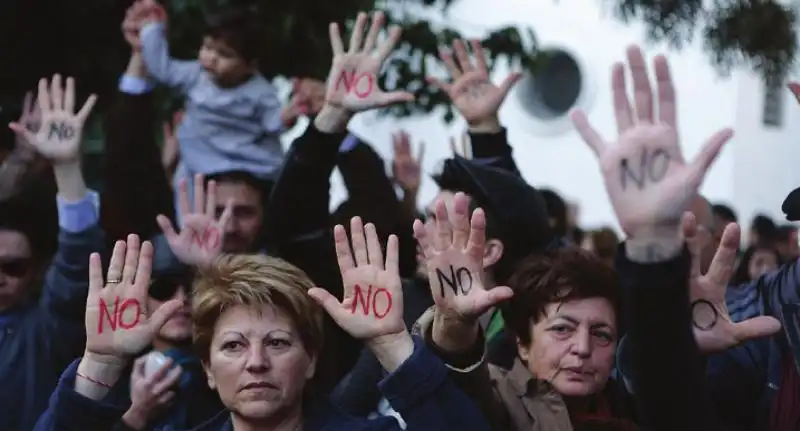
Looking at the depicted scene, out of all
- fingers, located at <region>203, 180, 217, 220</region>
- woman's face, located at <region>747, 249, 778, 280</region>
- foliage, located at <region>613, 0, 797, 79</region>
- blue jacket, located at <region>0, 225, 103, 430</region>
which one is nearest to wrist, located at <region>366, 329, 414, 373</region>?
blue jacket, located at <region>0, 225, 103, 430</region>

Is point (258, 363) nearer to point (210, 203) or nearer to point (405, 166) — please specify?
point (210, 203)

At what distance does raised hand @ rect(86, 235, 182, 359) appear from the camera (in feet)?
11.4

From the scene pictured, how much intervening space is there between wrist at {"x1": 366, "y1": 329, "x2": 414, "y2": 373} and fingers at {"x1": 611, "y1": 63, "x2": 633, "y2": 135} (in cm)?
78

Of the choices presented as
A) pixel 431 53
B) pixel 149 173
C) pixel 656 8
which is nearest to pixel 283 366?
pixel 149 173

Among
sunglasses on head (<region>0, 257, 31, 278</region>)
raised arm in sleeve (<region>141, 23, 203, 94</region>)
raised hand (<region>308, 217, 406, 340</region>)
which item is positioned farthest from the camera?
raised arm in sleeve (<region>141, 23, 203, 94</region>)

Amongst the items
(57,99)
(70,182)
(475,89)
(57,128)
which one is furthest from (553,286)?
(57,99)

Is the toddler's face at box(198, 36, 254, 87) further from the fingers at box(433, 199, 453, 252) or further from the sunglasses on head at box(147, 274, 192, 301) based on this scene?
the fingers at box(433, 199, 453, 252)

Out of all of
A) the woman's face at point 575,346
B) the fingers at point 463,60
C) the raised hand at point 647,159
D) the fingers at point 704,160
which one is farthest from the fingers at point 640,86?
the fingers at point 463,60

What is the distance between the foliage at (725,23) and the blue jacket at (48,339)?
15.7 ft

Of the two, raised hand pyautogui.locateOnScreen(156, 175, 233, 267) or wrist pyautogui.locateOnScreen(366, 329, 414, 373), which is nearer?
wrist pyautogui.locateOnScreen(366, 329, 414, 373)

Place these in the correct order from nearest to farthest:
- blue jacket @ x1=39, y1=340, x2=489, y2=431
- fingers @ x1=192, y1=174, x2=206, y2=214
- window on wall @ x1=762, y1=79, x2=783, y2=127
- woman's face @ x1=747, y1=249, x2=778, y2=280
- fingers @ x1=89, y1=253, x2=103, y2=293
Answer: blue jacket @ x1=39, y1=340, x2=489, y2=431
fingers @ x1=89, y1=253, x2=103, y2=293
fingers @ x1=192, y1=174, x2=206, y2=214
woman's face @ x1=747, y1=249, x2=778, y2=280
window on wall @ x1=762, y1=79, x2=783, y2=127

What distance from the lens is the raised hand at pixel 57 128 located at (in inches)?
178

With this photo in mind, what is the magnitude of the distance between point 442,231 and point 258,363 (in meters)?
0.50

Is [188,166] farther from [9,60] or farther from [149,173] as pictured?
[9,60]
